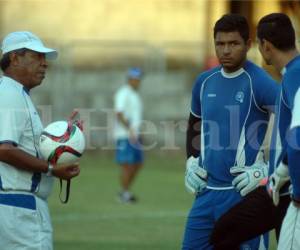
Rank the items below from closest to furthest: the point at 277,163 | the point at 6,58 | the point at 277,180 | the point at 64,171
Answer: the point at 277,180
the point at 277,163
the point at 64,171
the point at 6,58

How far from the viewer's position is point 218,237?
311 inches

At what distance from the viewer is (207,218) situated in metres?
8.36

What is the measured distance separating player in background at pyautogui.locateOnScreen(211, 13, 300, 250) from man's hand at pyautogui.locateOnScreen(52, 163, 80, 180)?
1.14 m

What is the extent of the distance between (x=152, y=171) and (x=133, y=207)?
19.2 ft

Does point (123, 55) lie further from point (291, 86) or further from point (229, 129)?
point (291, 86)

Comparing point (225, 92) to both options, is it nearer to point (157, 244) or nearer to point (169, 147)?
point (157, 244)

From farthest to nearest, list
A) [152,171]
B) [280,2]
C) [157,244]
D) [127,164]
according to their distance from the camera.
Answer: [280,2] → [152,171] → [127,164] → [157,244]

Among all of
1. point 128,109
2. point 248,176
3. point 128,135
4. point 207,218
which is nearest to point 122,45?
point 128,109

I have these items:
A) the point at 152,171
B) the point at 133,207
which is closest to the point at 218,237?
the point at 133,207

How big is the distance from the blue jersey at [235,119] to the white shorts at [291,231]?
4.98 ft

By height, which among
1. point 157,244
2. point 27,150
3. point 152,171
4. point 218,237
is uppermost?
point 27,150

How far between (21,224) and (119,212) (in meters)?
8.03

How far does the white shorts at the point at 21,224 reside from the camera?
7457 mm

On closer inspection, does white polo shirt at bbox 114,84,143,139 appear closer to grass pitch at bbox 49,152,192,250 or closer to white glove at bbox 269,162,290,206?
grass pitch at bbox 49,152,192,250
